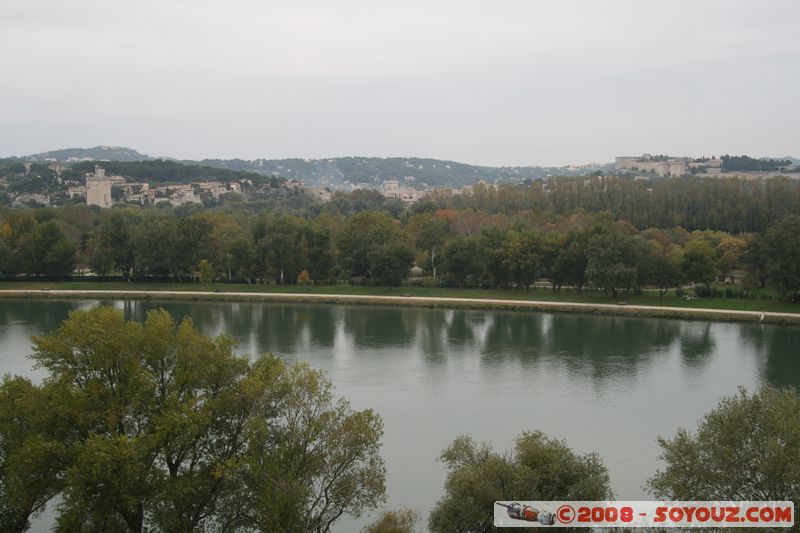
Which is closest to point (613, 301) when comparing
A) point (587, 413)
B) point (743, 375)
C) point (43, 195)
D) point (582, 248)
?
point (582, 248)

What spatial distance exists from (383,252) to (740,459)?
32.0 meters

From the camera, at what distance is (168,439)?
11344mm

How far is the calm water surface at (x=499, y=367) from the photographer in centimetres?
1711

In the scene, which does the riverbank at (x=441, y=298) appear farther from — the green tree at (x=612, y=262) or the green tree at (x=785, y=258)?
the green tree at (x=612, y=262)

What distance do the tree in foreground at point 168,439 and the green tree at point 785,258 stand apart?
29.2m

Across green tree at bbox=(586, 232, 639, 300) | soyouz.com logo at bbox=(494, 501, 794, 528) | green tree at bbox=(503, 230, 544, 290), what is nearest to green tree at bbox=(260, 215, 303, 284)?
green tree at bbox=(503, 230, 544, 290)

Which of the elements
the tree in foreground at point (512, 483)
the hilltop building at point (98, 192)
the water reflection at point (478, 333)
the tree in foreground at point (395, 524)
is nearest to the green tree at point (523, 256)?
the water reflection at point (478, 333)

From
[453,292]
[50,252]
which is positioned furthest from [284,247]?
[50,252]

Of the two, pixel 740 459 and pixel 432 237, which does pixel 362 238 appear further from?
pixel 740 459

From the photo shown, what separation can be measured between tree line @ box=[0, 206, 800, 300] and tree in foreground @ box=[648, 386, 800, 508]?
25.8m

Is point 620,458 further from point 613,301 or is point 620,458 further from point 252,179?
point 252,179

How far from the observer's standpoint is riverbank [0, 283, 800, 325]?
34.8 meters

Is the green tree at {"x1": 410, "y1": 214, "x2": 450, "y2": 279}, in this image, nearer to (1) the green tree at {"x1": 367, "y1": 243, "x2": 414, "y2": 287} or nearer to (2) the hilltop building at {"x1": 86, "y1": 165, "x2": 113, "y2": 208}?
(1) the green tree at {"x1": 367, "y1": 243, "x2": 414, "y2": 287}

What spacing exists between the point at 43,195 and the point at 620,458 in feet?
344
